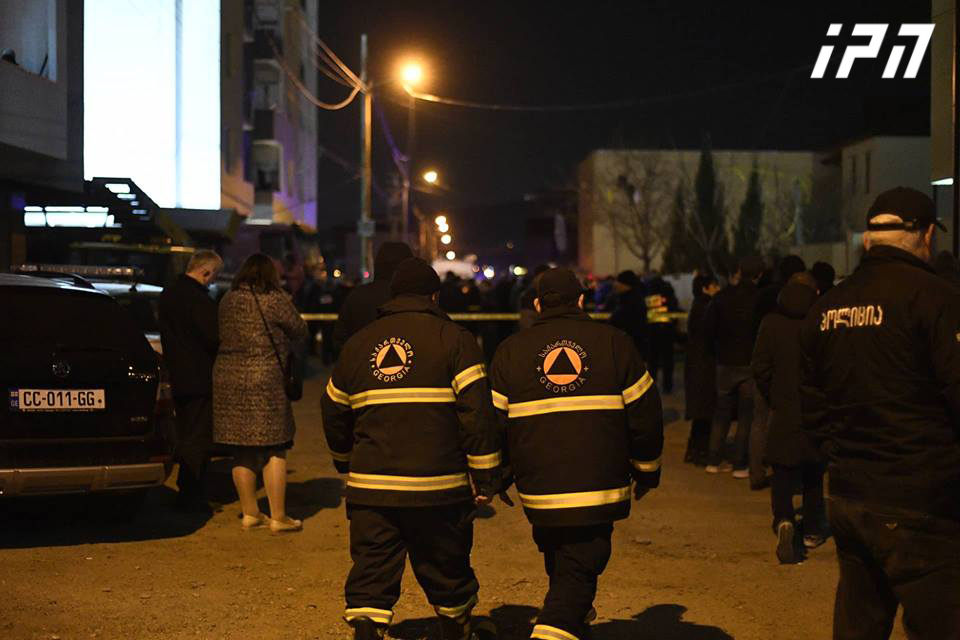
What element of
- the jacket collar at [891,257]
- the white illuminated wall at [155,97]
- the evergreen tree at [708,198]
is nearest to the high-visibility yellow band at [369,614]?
the jacket collar at [891,257]

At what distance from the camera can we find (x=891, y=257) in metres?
4.38

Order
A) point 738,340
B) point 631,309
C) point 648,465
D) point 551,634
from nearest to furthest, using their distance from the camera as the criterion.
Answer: point 551,634, point 648,465, point 738,340, point 631,309

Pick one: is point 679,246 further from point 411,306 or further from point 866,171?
point 411,306

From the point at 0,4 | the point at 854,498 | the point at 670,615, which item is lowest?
the point at 670,615

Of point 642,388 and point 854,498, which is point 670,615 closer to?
point 642,388

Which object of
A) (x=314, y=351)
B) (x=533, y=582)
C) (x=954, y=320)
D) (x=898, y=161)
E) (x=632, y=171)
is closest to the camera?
(x=954, y=320)

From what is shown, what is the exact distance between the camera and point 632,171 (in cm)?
7000

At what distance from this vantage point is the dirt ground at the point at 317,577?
643cm

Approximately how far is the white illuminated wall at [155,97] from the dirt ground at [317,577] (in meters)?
15.1

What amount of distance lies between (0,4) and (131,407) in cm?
1145

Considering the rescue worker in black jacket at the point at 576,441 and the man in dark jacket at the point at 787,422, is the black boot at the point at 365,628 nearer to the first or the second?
the rescue worker in black jacket at the point at 576,441

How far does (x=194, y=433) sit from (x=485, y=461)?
15.0 ft

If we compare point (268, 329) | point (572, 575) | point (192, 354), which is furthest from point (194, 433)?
point (572, 575)

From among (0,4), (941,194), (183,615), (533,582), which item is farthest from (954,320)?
(0,4)
